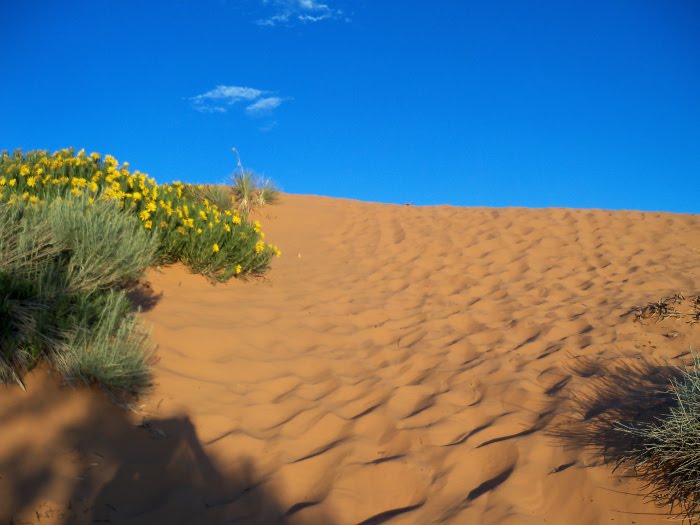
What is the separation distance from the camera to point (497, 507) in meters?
3.03

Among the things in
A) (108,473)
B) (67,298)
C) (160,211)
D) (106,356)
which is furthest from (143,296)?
(108,473)

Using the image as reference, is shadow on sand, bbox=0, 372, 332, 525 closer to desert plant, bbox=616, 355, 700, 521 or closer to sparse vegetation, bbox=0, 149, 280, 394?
sparse vegetation, bbox=0, 149, 280, 394

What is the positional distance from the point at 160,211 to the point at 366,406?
3.51 metres

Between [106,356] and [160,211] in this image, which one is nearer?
[106,356]

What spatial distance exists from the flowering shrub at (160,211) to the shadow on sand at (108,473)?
2.68 meters

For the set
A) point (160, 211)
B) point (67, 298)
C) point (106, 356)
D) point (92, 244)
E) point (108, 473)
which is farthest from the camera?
point (160, 211)

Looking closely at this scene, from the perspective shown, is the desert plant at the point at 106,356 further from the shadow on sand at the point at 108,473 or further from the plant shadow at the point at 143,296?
the plant shadow at the point at 143,296

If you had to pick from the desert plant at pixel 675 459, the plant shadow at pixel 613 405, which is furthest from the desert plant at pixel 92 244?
the desert plant at pixel 675 459

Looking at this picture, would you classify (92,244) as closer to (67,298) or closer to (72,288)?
(72,288)

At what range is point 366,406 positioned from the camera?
434 cm

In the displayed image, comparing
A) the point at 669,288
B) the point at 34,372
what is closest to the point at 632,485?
the point at 34,372

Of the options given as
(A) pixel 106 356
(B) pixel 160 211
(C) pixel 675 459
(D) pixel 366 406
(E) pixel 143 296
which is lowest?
(D) pixel 366 406

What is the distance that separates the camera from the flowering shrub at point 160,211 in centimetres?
606

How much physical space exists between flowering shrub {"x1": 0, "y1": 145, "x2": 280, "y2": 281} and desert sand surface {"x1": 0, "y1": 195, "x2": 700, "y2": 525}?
304mm
